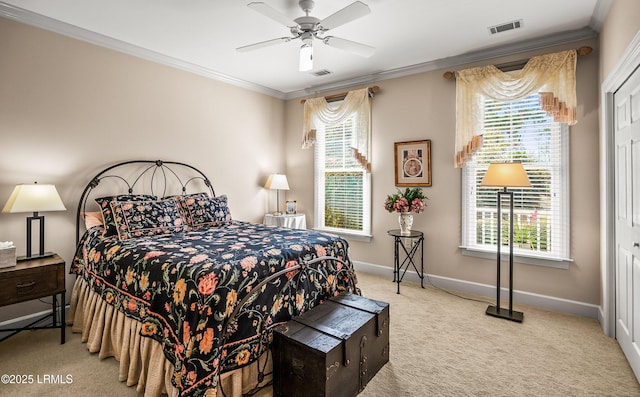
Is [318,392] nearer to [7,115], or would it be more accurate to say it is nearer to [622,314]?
[622,314]

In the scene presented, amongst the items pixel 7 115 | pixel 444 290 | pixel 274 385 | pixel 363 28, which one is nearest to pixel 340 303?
pixel 274 385

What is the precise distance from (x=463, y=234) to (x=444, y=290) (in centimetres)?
73

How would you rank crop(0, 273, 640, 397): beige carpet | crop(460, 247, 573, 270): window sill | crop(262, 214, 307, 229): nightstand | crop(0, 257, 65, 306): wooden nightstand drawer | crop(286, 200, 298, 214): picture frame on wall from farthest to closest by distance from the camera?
1. crop(286, 200, 298, 214): picture frame on wall
2. crop(262, 214, 307, 229): nightstand
3. crop(460, 247, 573, 270): window sill
4. crop(0, 257, 65, 306): wooden nightstand drawer
5. crop(0, 273, 640, 397): beige carpet

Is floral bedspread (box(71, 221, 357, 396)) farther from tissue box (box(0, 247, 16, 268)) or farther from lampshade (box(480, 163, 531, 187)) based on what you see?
lampshade (box(480, 163, 531, 187))

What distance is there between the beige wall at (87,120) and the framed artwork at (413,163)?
2.31 meters

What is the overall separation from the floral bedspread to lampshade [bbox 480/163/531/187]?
1.54 metres

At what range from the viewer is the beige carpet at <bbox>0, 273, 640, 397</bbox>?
2102mm

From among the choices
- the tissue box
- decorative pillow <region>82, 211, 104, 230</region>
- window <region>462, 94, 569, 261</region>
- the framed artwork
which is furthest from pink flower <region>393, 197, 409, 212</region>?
the tissue box

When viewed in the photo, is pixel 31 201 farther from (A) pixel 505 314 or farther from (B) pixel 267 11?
(A) pixel 505 314

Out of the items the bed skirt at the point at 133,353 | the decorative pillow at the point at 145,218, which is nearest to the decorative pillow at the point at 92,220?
the decorative pillow at the point at 145,218

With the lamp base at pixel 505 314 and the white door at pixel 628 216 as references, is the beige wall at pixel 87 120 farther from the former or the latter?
the white door at pixel 628 216

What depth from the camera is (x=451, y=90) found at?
3.96m

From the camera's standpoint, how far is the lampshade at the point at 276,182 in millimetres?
5027

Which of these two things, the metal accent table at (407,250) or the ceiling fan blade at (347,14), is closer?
the ceiling fan blade at (347,14)
